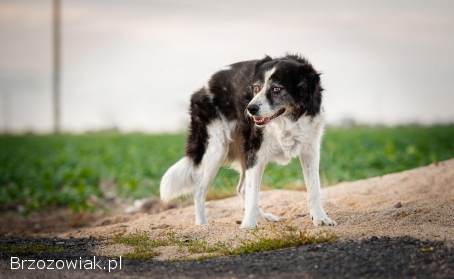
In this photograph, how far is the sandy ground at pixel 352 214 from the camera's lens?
859cm

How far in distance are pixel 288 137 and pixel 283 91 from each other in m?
0.69

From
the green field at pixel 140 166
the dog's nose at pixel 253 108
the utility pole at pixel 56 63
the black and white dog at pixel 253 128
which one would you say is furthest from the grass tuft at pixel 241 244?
the utility pole at pixel 56 63

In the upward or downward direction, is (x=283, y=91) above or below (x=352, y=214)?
above

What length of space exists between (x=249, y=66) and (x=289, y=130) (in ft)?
3.57

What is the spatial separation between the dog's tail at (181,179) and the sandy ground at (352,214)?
19.3 inches

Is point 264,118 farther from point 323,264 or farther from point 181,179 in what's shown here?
point 181,179

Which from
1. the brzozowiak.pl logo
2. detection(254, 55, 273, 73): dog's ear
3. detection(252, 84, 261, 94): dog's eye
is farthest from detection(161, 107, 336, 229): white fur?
the brzozowiak.pl logo

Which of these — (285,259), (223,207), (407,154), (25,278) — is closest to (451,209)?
(285,259)

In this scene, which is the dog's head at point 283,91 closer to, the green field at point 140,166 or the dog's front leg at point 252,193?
the dog's front leg at point 252,193

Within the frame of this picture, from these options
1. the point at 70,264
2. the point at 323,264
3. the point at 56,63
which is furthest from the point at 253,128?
the point at 56,63

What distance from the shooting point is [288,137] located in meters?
8.95

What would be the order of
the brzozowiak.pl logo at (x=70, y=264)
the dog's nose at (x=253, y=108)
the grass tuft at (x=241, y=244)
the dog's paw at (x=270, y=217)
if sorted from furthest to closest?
the dog's paw at (x=270, y=217) → the dog's nose at (x=253, y=108) → the grass tuft at (x=241, y=244) → the brzozowiak.pl logo at (x=70, y=264)

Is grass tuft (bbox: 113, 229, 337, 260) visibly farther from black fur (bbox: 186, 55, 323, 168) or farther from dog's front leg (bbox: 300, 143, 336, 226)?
black fur (bbox: 186, 55, 323, 168)

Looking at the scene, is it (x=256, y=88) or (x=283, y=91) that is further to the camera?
(x=256, y=88)
